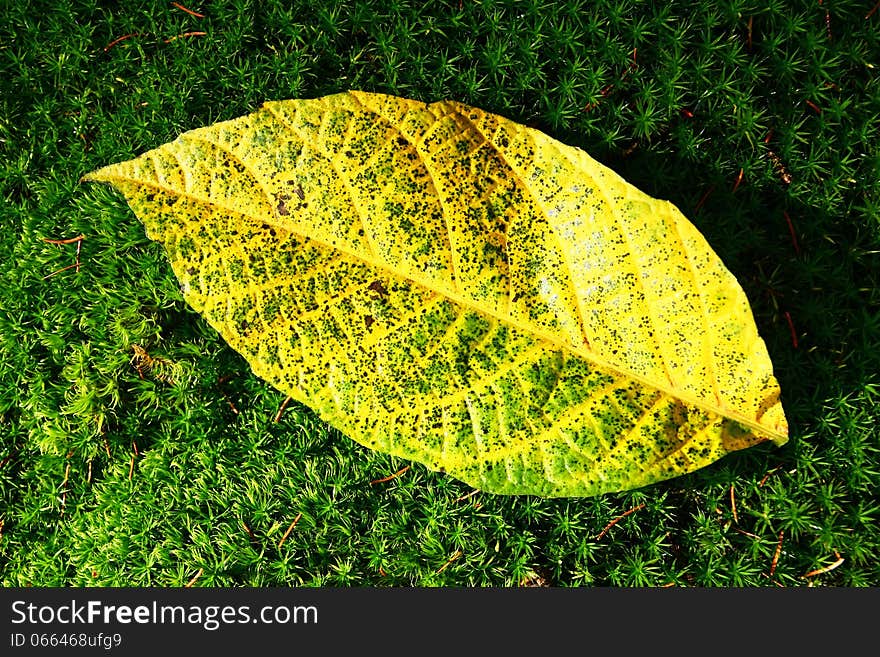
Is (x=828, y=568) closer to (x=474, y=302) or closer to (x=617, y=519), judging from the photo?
(x=617, y=519)

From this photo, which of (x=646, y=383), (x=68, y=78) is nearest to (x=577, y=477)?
(x=646, y=383)

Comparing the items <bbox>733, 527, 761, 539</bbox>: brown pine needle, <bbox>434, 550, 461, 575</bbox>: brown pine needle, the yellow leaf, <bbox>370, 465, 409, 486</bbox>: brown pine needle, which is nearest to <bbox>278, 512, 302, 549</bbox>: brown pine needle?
<bbox>370, 465, 409, 486</bbox>: brown pine needle

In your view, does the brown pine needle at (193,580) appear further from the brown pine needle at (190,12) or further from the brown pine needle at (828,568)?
the brown pine needle at (828,568)

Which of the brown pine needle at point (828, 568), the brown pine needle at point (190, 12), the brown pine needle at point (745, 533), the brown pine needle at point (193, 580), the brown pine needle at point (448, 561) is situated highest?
the brown pine needle at point (190, 12)

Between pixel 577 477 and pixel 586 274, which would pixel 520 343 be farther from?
pixel 577 477

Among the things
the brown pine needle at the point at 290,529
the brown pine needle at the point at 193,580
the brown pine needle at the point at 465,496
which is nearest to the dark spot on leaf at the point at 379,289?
the brown pine needle at the point at 465,496

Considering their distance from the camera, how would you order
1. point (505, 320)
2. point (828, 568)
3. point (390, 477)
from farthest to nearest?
1. point (390, 477)
2. point (828, 568)
3. point (505, 320)

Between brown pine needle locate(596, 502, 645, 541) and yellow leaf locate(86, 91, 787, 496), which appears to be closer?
yellow leaf locate(86, 91, 787, 496)

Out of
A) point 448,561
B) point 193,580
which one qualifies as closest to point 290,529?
point 193,580

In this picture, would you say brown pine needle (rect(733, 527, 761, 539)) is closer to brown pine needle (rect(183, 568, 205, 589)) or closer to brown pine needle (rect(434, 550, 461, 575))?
brown pine needle (rect(434, 550, 461, 575))
